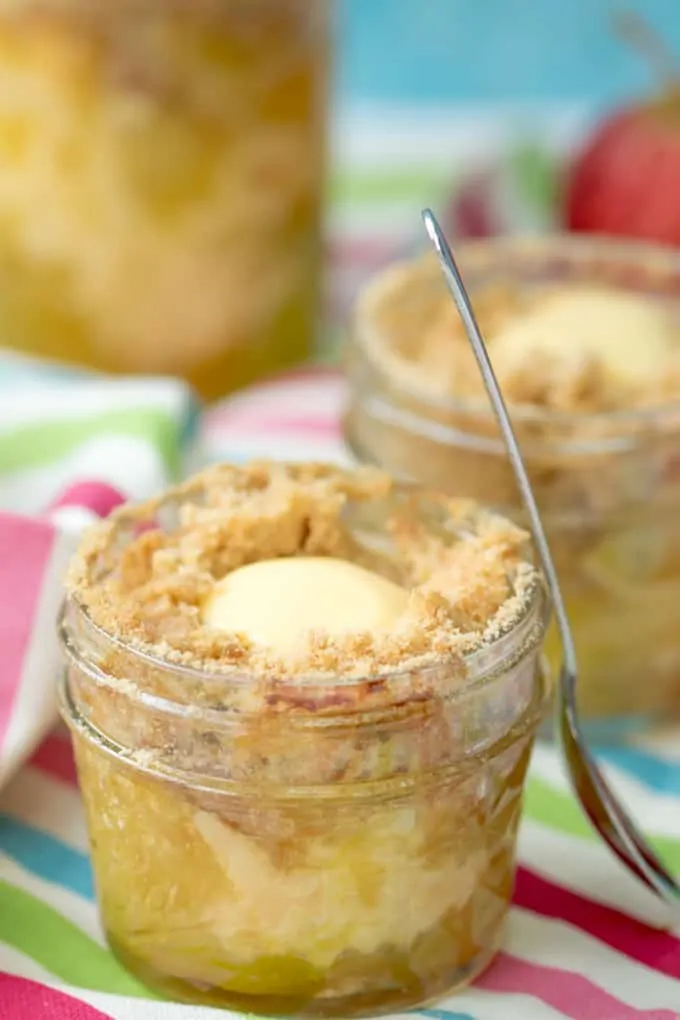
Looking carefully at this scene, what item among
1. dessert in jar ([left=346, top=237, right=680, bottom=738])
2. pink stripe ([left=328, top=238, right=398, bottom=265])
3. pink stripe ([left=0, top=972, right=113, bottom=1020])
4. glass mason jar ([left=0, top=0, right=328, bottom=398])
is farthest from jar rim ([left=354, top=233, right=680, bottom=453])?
pink stripe ([left=328, top=238, right=398, bottom=265])

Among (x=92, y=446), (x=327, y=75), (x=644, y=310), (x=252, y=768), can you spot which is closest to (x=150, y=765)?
(x=252, y=768)

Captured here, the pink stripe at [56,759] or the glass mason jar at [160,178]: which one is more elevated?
the glass mason jar at [160,178]

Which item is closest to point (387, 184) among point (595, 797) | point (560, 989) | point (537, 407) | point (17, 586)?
point (537, 407)

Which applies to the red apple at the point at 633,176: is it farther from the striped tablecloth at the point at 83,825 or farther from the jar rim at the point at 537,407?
the striped tablecloth at the point at 83,825

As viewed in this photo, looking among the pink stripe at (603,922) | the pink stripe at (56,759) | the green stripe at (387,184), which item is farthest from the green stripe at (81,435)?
the green stripe at (387,184)

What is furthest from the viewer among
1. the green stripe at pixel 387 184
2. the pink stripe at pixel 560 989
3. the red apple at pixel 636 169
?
the green stripe at pixel 387 184

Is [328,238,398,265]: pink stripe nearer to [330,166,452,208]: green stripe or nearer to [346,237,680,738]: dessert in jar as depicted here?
[330,166,452,208]: green stripe

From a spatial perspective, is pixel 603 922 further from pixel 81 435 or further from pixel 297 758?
pixel 81 435
